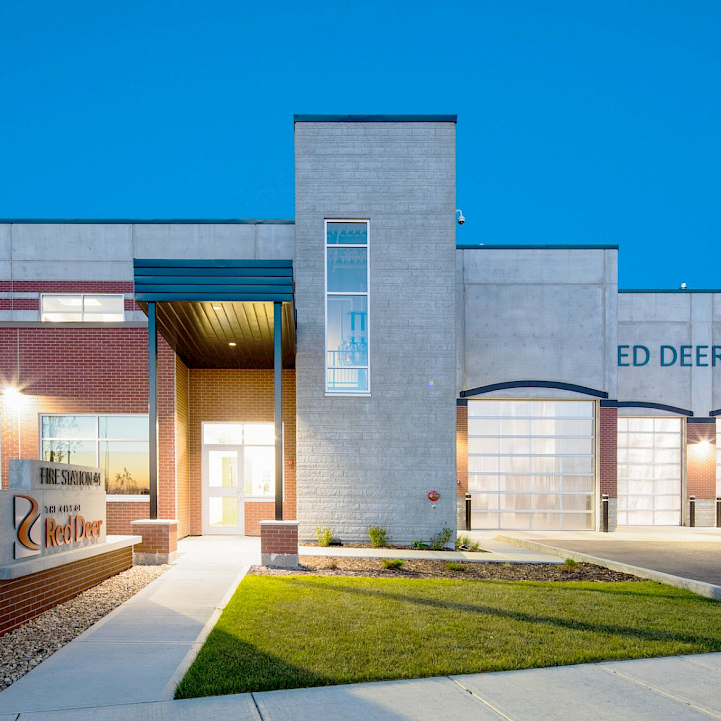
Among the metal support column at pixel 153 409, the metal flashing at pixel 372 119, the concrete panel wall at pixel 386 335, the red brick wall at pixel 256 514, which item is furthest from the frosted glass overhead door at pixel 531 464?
the metal support column at pixel 153 409

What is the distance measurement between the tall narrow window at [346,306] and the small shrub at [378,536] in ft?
10.2

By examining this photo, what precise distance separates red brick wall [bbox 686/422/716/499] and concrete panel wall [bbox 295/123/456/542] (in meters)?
10.3

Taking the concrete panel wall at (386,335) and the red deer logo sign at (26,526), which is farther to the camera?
the concrete panel wall at (386,335)

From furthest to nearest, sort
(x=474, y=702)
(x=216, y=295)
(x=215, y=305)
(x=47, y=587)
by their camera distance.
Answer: (x=215, y=305)
(x=216, y=295)
(x=47, y=587)
(x=474, y=702)

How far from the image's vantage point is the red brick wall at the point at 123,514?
14.9 m

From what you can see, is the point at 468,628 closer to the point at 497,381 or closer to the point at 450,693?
the point at 450,693

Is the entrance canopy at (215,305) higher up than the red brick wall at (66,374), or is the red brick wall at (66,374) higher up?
the entrance canopy at (215,305)

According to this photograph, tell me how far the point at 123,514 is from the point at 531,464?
11802 millimetres

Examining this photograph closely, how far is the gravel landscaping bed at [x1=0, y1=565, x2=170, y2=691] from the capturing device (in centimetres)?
586

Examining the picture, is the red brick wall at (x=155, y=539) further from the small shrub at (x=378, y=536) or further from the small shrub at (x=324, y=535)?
the small shrub at (x=378, y=536)

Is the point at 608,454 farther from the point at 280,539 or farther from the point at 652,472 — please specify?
the point at 280,539

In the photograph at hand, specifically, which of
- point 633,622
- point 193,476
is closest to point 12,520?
point 633,622

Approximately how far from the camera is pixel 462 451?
19.5m

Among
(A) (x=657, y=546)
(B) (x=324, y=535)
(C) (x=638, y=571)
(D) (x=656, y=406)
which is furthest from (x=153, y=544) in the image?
(D) (x=656, y=406)
